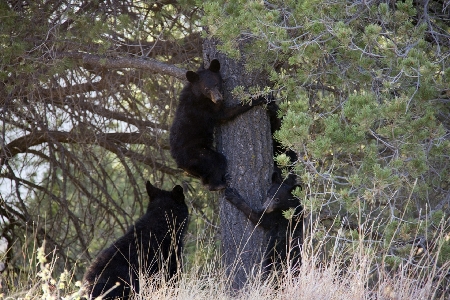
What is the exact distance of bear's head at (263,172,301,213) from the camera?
21.5 feet

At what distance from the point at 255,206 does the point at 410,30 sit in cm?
248

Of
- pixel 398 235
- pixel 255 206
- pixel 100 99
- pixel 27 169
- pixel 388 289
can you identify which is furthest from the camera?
pixel 27 169

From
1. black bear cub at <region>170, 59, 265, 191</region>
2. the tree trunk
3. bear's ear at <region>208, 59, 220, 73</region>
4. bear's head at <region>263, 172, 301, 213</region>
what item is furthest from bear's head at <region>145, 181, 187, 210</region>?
bear's ear at <region>208, 59, 220, 73</region>

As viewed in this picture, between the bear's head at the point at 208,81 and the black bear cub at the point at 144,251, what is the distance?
1.19 meters

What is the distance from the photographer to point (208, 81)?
22.2 ft

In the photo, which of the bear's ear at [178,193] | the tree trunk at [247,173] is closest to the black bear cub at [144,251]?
the bear's ear at [178,193]

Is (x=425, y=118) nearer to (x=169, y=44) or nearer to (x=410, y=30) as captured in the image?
(x=410, y=30)

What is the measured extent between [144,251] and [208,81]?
2011mm

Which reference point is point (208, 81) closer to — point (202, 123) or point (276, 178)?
point (202, 123)

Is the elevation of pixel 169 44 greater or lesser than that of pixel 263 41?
greater

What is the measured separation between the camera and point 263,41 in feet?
19.2

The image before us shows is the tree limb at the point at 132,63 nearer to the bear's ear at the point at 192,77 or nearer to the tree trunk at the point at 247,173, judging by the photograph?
the bear's ear at the point at 192,77

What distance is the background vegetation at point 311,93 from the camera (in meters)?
5.19

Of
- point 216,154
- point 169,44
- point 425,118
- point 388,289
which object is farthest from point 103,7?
point 388,289
